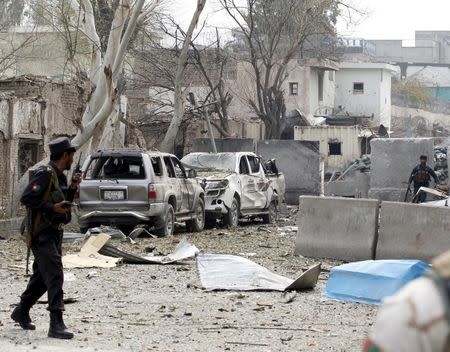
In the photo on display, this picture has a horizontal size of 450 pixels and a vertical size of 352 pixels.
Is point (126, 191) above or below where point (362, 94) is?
below

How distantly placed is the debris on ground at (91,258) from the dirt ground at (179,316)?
259mm

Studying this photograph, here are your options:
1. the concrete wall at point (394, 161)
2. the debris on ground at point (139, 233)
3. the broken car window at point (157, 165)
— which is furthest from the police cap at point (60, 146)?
the concrete wall at point (394, 161)

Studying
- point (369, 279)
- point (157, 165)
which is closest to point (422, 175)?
point (157, 165)

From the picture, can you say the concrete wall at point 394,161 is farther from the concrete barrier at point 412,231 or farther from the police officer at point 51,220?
the police officer at point 51,220

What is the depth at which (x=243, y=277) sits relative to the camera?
1334cm

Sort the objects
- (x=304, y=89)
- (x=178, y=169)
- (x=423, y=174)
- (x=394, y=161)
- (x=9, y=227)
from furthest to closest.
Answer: (x=304, y=89) → (x=394, y=161) → (x=423, y=174) → (x=178, y=169) → (x=9, y=227)

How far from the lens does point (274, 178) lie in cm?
2906

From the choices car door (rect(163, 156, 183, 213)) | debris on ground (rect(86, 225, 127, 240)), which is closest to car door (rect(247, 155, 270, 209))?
car door (rect(163, 156, 183, 213))

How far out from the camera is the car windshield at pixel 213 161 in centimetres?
2607

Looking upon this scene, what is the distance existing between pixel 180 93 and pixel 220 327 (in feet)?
75.9

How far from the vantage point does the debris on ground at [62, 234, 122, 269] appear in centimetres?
1533

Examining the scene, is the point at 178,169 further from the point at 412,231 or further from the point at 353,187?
the point at 353,187

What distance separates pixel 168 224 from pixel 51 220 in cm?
1212

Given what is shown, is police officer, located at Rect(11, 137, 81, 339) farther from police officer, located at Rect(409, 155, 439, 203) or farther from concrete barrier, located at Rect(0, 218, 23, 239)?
police officer, located at Rect(409, 155, 439, 203)
